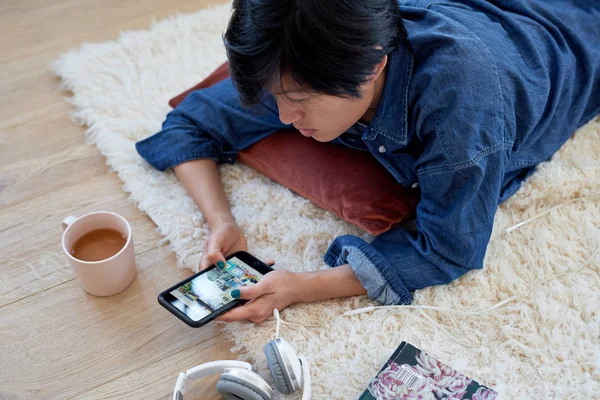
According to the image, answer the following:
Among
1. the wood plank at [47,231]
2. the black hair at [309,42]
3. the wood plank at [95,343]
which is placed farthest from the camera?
the wood plank at [47,231]

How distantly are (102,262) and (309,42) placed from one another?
1.54ft

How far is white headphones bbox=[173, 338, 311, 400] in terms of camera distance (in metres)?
0.83

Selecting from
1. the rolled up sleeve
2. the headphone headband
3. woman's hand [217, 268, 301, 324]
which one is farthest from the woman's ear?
the headphone headband

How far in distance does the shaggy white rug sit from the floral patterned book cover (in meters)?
0.05

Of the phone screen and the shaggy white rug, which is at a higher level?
the phone screen

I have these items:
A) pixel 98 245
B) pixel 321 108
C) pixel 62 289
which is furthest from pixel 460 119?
pixel 62 289

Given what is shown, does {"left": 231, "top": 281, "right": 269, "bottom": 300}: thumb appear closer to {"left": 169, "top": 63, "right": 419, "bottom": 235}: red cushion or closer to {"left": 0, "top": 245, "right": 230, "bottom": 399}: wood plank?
{"left": 0, "top": 245, "right": 230, "bottom": 399}: wood plank

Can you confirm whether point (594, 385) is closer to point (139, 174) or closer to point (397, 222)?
point (397, 222)

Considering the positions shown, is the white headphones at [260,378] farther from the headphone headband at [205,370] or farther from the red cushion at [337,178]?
the red cushion at [337,178]

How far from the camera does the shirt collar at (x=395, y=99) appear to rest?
3.13 feet

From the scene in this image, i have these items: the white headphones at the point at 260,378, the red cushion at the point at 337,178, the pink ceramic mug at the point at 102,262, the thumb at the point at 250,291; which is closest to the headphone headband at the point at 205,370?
the white headphones at the point at 260,378

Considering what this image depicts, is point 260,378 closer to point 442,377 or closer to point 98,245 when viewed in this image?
point 442,377

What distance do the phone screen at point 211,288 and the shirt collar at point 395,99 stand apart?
1.02ft

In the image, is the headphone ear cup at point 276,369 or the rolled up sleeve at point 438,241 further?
the rolled up sleeve at point 438,241
